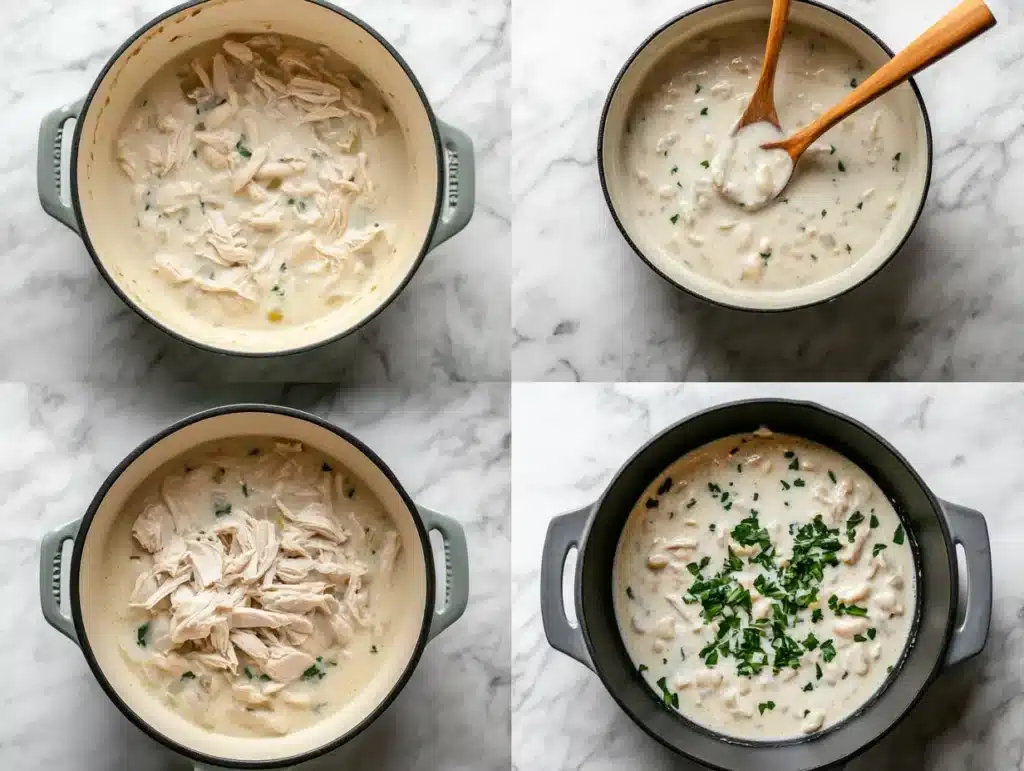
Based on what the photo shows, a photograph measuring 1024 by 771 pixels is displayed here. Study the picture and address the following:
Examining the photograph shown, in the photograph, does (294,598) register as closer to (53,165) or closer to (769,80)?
(53,165)

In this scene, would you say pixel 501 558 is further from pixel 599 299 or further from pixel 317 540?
pixel 599 299

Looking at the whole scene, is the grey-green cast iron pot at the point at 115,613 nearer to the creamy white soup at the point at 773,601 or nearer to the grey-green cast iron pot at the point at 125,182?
the grey-green cast iron pot at the point at 125,182

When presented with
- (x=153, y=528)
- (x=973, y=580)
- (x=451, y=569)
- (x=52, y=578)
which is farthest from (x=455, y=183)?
(x=973, y=580)

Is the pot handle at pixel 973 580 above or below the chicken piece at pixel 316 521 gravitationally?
above

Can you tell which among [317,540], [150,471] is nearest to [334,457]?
[317,540]

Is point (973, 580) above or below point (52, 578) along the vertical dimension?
above

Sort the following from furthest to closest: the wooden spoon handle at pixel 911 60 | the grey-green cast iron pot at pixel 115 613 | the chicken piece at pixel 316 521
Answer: the chicken piece at pixel 316 521
the grey-green cast iron pot at pixel 115 613
the wooden spoon handle at pixel 911 60

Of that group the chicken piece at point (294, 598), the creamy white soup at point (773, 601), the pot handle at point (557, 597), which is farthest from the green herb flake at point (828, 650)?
the chicken piece at point (294, 598)
